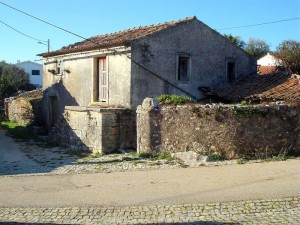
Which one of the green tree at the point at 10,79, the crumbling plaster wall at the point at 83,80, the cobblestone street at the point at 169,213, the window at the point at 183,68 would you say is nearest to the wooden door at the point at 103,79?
the crumbling plaster wall at the point at 83,80

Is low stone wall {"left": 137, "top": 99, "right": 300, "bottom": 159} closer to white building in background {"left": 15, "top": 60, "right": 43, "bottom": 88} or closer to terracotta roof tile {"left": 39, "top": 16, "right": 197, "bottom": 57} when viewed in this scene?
terracotta roof tile {"left": 39, "top": 16, "right": 197, "bottom": 57}

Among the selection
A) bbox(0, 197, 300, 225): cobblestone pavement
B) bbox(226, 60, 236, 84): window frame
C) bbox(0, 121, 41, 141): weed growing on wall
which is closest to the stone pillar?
→ bbox(0, 197, 300, 225): cobblestone pavement

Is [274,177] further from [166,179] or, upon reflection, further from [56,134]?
[56,134]

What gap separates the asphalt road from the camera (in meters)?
7.50

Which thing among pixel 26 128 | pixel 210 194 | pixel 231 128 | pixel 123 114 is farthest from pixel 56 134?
pixel 210 194

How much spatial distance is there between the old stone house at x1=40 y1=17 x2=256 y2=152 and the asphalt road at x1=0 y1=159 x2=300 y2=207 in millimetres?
4466

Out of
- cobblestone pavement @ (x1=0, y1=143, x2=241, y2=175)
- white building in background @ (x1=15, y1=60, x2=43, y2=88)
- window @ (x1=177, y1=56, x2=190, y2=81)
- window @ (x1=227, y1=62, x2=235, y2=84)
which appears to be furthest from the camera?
white building in background @ (x1=15, y1=60, x2=43, y2=88)

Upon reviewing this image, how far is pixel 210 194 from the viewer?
7.65 metres

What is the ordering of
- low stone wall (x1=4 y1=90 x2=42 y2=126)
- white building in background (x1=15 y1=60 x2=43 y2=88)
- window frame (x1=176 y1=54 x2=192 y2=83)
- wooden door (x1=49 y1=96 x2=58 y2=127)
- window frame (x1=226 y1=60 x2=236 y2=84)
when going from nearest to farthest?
window frame (x1=176 y1=54 x2=192 y2=83), window frame (x1=226 y1=60 x2=236 y2=84), wooden door (x1=49 y1=96 x2=58 y2=127), low stone wall (x1=4 y1=90 x2=42 y2=126), white building in background (x1=15 y1=60 x2=43 y2=88)

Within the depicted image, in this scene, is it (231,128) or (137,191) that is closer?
(137,191)

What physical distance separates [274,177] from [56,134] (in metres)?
11.0

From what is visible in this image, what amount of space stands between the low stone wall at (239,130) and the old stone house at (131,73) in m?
3.20

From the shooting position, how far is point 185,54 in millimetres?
16875

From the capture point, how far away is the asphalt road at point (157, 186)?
7.50 metres
